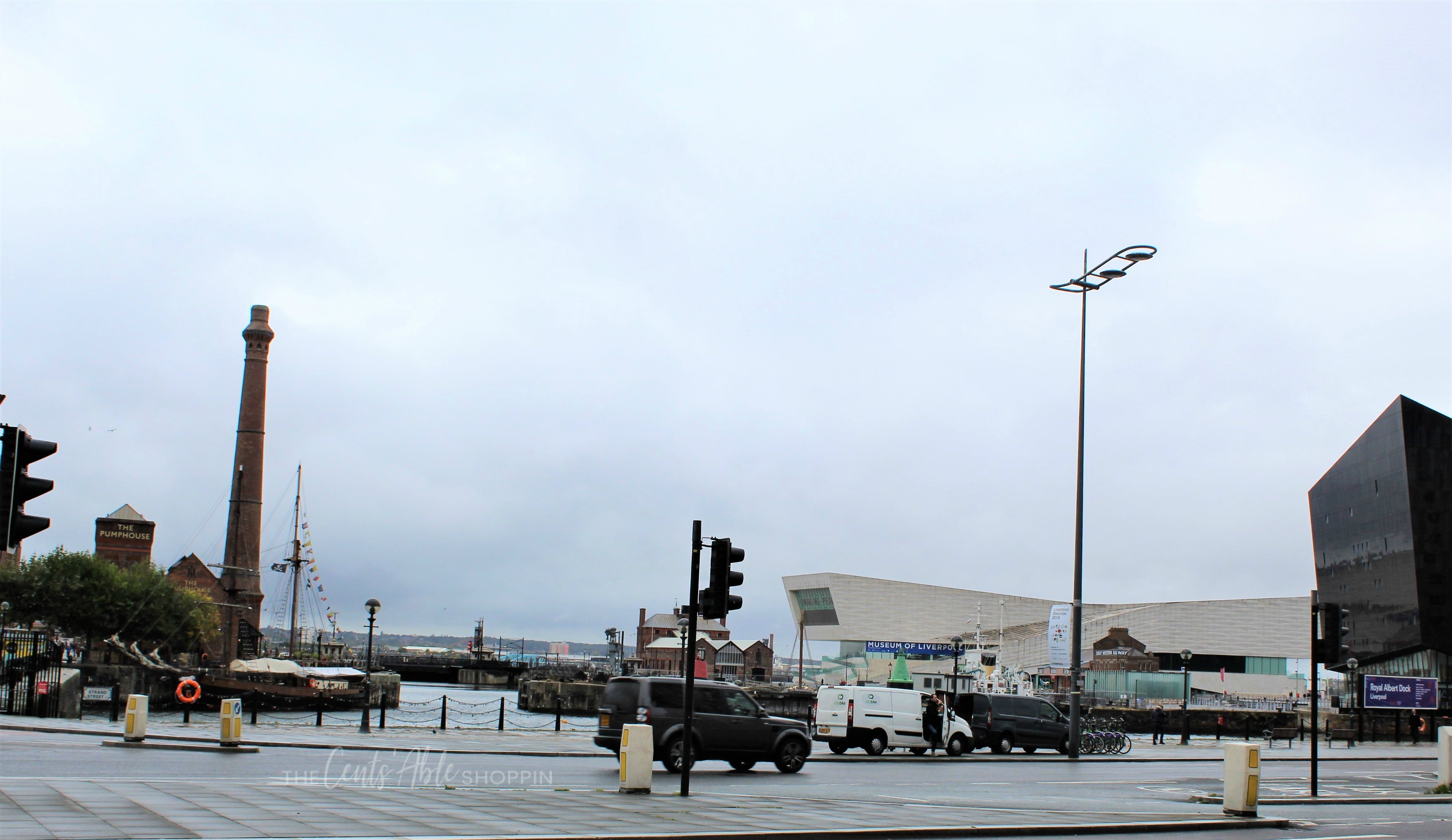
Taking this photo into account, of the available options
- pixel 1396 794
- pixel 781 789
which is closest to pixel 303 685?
pixel 781 789

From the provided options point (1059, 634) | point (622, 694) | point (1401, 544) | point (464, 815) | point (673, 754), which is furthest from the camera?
point (1401, 544)

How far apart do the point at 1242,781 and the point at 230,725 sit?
18.6 m

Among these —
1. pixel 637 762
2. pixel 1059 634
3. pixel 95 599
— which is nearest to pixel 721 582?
pixel 637 762

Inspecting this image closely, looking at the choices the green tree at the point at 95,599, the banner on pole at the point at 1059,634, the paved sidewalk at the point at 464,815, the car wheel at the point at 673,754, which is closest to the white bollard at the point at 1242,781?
the paved sidewalk at the point at 464,815

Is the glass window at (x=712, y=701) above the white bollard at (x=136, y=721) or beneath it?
above

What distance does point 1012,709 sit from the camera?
3484cm

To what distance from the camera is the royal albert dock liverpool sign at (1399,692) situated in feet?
147

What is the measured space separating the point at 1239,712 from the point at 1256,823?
217 feet

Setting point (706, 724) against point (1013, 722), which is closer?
point (706, 724)

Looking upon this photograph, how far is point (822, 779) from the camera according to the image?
21922mm

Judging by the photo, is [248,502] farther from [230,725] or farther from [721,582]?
[721,582]

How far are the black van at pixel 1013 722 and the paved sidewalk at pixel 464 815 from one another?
55.9ft

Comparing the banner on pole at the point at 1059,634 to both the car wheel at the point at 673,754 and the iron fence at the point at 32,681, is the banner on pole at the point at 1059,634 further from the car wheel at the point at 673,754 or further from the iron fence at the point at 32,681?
the iron fence at the point at 32,681

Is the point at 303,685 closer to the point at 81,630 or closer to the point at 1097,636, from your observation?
the point at 81,630
